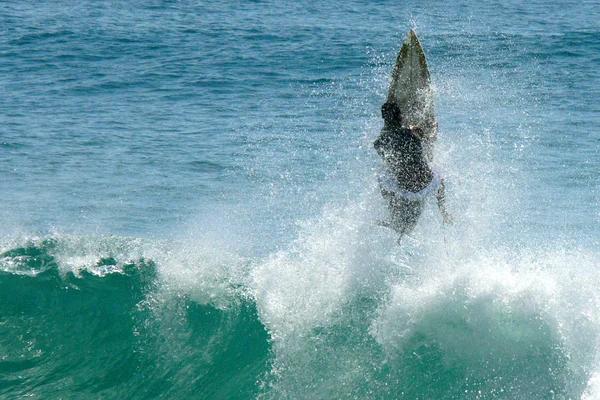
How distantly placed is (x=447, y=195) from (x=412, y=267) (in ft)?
10.2

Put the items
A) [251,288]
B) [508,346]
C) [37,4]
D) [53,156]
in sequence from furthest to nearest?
[37,4] < [53,156] < [251,288] < [508,346]

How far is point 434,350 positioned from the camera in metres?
8.27

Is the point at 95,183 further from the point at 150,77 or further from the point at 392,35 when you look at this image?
the point at 392,35

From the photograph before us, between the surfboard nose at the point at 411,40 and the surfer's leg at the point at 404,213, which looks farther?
the surfboard nose at the point at 411,40

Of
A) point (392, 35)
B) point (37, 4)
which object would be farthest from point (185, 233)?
point (37, 4)

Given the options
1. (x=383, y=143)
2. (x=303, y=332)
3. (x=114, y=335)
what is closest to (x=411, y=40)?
(x=383, y=143)

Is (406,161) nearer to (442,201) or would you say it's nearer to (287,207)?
(442,201)

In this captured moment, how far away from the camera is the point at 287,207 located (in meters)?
13.8

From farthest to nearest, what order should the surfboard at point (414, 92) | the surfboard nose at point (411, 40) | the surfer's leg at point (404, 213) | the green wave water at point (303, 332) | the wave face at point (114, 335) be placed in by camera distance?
the surfboard at point (414, 92) → the surfboard nose at point (411, 40) → the surfer's leg at point (404, 213) → the wave face at point (114, 335) → the green wave water at point (303, 332)

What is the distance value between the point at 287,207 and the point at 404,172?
4.93 meters

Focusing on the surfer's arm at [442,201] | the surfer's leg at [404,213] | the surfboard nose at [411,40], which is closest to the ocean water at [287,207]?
the surfer's arm at [442,201]

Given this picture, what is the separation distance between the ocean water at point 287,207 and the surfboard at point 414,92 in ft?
1.47

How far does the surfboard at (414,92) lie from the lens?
9547 mm

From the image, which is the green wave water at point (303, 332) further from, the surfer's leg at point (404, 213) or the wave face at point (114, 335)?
the surfer's leg at point (404, 213)
